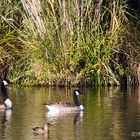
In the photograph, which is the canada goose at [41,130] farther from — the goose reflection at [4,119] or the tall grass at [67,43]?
the tall grass at [67,43]

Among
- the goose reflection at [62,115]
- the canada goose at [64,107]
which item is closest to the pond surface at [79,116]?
the goose reflection at [62,115]

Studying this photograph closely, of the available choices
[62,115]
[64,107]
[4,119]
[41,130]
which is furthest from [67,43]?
[41,130]

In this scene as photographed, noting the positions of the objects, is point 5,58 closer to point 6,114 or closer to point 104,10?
point 104,10

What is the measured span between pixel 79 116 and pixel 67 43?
6482 mm

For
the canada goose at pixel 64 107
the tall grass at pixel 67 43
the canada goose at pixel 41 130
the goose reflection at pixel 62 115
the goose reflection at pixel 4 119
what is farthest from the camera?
the tall grass at pixel 67 43

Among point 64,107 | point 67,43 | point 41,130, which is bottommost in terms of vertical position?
point 41,130

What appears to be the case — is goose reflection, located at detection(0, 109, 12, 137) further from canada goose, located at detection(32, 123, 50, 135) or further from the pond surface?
canada goose, located at detection(32, 123, 50, 135)

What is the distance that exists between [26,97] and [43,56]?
2753mm

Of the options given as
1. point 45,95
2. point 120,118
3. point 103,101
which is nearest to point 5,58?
point 45,95

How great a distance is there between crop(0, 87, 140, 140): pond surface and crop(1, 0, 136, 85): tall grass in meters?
0.67

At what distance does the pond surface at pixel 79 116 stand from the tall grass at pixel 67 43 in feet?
2.20

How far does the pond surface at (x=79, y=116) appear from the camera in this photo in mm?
15477

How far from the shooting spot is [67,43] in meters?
24.6

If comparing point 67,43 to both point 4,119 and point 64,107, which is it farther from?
point 4,119
